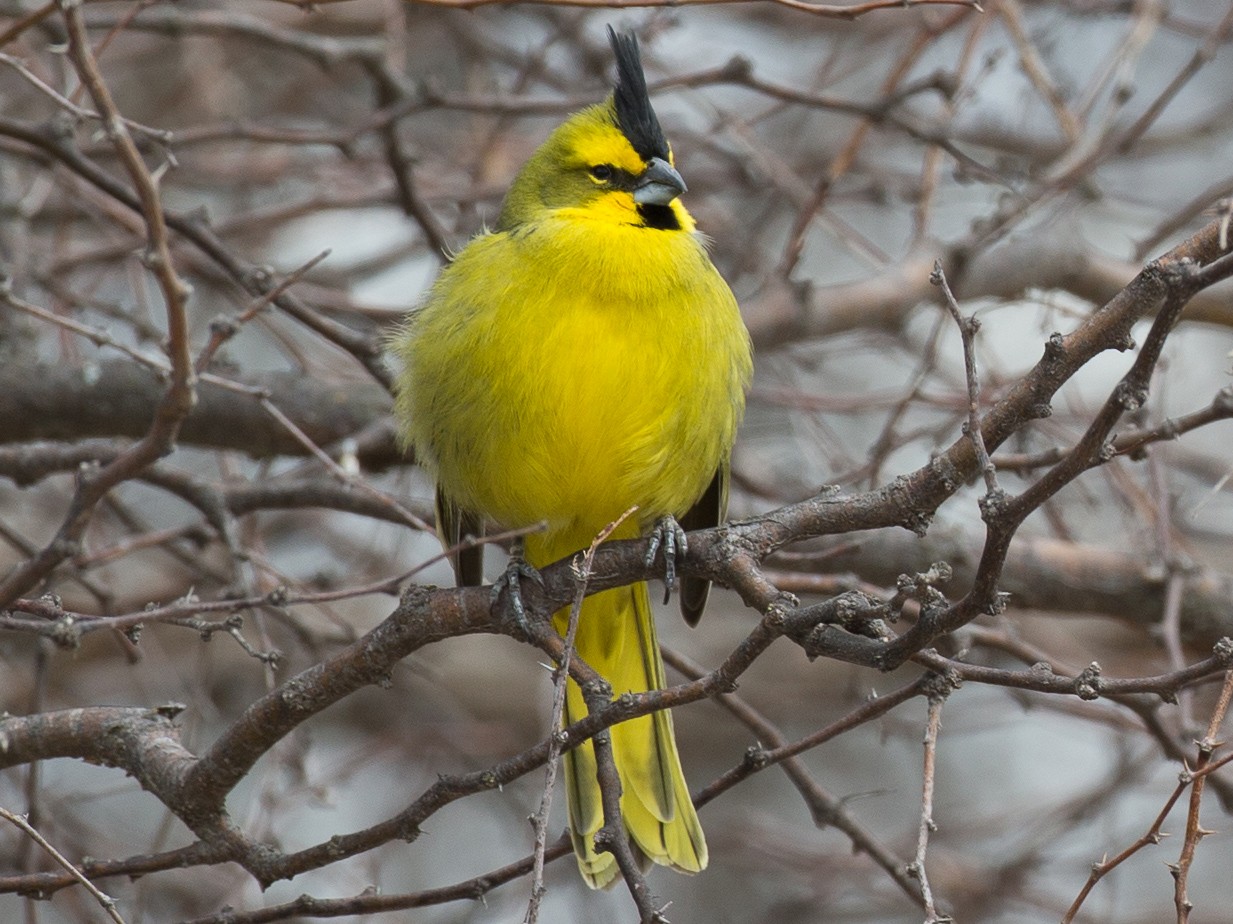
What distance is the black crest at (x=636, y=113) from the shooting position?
3.85 m

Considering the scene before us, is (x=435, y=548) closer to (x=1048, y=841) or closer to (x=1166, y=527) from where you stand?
(x=1048, y=841)

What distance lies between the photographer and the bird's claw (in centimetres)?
A: 284

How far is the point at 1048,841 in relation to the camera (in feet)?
17.4

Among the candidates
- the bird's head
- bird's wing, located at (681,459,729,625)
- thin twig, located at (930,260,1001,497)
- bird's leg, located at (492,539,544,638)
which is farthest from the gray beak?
thin twig, located at (930,260,1001,497)

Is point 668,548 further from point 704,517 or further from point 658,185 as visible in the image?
point 658,185

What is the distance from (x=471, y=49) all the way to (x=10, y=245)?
2060mm

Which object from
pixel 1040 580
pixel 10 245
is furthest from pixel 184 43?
pixel 1040 580

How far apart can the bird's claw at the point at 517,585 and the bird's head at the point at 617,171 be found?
3.40ft

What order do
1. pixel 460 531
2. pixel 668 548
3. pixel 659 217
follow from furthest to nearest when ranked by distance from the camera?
1. pixel 460 531
2. pixel 659 217
3. pixel 668 548

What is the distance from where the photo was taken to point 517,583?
10.1 ft

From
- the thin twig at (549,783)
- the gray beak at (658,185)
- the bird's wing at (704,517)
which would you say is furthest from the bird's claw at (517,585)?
the gray beak at (658,185)

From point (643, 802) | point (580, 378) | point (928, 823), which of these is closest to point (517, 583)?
point (580, 378)

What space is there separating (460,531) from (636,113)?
1.25 m

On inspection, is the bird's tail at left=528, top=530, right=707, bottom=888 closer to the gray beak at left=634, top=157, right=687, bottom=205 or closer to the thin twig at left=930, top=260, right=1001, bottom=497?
the gray beak at left=634, top=157, right=687, bottom=205
